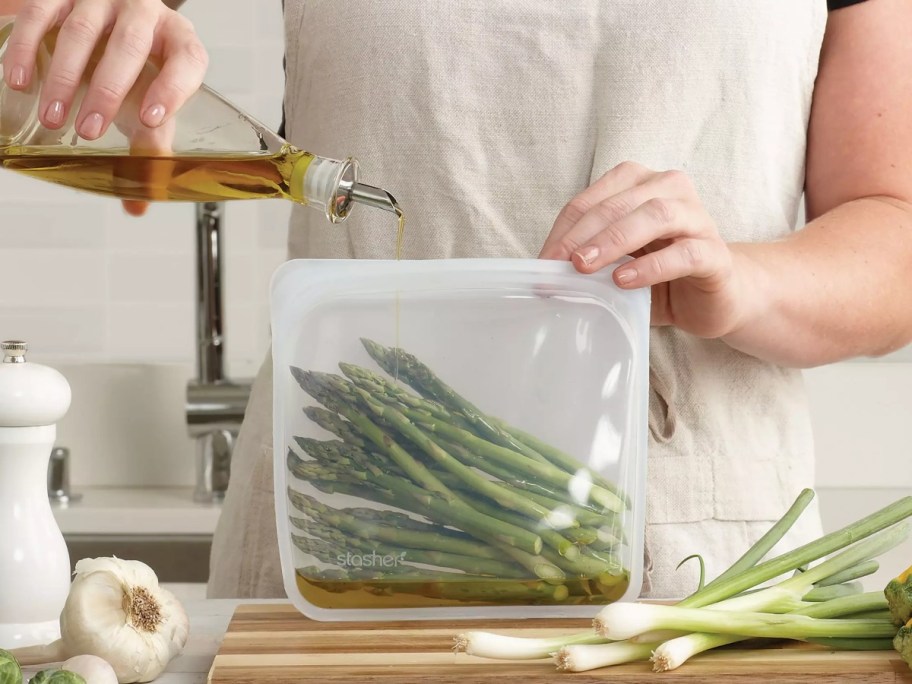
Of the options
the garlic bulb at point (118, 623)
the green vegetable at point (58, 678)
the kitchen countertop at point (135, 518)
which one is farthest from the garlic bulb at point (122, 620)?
the kitchen countertop at point (135, 518)

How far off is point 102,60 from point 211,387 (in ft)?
3.73

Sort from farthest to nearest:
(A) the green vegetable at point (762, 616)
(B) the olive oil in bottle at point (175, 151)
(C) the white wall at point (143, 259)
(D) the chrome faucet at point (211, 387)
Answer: (C) the white wall at point (143, 259) < (D) the chrome faucet at point (211, 387) < (B) the olive oil in bottle at point (175, 151) < (A) the green vegetable at point (762, 616)

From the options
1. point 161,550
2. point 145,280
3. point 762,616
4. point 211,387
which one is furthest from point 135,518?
point 762,616

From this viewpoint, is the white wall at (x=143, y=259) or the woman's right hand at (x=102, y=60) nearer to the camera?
the woman's right hand at (x=102, y=60)

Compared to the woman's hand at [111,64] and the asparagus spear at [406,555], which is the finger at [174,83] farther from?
the asparagus spear at [406,555]

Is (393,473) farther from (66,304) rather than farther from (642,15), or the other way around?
(66,304)

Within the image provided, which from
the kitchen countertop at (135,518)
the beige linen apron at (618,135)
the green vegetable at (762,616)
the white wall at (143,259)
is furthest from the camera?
the white wall at (143,259)

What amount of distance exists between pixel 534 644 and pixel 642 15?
550 mm

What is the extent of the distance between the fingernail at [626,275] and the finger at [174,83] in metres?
0.29

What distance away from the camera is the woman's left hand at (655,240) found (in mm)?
689

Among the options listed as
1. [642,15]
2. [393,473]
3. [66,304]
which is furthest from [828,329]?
[66,304]

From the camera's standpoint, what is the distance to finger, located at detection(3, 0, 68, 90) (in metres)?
0.71

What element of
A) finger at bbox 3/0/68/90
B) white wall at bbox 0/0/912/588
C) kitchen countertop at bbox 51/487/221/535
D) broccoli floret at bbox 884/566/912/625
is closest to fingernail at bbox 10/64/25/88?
finger at bbox 3/0/68/90

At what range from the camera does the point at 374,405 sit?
2.24 feet
